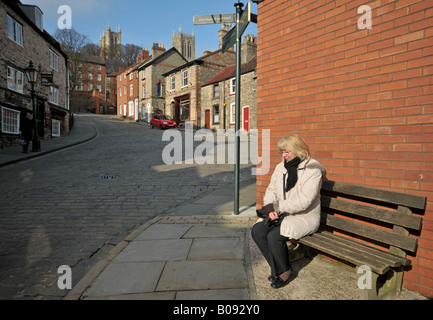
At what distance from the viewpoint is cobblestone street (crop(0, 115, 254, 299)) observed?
3337 mm

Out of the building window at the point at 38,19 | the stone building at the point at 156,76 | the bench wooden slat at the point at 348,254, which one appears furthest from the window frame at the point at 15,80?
the stone building at the point at 156,76

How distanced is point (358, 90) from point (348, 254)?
1.72m

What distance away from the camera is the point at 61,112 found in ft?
72.2

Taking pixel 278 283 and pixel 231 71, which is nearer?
pixel 278 283

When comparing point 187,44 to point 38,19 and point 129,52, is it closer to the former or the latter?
point 129,52

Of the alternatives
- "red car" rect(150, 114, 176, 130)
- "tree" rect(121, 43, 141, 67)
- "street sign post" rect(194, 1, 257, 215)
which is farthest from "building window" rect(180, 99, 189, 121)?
"tree" rect(121, 43, 141, 67)

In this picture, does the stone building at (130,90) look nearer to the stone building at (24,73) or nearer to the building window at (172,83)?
the building window at (172,83)

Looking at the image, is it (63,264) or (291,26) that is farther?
(291,26)

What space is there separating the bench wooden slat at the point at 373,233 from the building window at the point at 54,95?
901 inches

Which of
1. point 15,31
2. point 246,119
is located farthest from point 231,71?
point 15,31

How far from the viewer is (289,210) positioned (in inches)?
111
